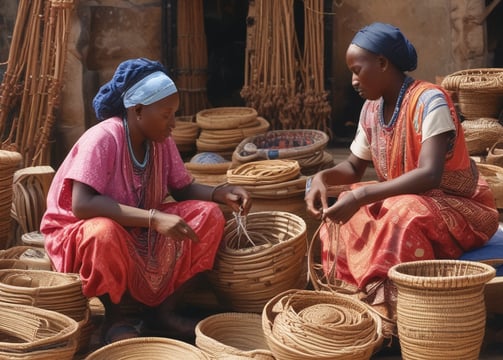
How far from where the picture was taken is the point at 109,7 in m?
6.71

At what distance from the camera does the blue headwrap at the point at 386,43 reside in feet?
13.9

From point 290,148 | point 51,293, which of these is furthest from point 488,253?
point 51,293

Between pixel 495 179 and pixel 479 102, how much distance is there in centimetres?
119

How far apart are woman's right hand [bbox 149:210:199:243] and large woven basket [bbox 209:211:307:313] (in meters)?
0.33

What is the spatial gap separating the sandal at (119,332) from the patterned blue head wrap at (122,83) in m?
0.95

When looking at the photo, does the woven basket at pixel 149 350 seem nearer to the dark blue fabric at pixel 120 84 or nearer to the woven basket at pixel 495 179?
the dark blue fabric at pixel 120 84

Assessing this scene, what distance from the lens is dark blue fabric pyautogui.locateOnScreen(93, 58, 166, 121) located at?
4324 millimetres

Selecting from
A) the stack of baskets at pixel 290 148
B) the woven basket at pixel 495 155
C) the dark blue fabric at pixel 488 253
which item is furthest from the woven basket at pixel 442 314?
the woven basket at pixel 495 155

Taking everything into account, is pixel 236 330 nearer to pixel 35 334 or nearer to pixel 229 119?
pixel 35 334

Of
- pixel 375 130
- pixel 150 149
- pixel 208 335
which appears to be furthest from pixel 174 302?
pixel 375 130

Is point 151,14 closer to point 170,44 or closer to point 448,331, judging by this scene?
point 170,44

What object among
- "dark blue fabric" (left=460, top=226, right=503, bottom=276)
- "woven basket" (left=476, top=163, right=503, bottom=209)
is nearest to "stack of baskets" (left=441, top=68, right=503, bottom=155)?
"woven basket" (left=476, top=163, right=503, bottom=209)

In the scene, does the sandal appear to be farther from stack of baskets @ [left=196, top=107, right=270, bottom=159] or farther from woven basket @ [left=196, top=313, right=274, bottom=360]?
stack of baskets @ [left=196, top=107, right=270, bottom=159]

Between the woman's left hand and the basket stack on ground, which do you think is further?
the woman's left hand
